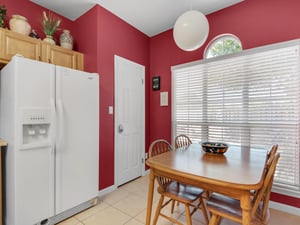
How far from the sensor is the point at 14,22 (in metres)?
1.89

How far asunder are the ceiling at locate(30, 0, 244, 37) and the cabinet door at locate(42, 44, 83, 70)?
Answer: 70 centimetres

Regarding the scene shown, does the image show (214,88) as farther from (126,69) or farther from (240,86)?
(126,69)

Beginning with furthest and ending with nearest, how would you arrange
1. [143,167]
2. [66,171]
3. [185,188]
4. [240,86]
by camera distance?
[143,167] → [240,86] → [66,171] → [185,188]

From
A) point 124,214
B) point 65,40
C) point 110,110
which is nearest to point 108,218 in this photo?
point 124,214

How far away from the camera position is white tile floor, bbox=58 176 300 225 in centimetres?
175

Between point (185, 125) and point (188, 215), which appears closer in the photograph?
point (188, 215)

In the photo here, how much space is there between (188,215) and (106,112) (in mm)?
1756

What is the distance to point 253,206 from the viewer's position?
3.54ft

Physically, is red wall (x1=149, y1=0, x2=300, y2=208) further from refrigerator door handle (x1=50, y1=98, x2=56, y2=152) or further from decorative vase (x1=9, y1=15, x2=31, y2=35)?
decorative vase (x1=9, y1=15, x2=31, y2=35)

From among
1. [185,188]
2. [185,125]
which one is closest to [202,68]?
[185,125]

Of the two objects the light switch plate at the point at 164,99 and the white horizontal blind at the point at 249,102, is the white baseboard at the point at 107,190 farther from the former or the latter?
the light switch plate at the point at 164,99

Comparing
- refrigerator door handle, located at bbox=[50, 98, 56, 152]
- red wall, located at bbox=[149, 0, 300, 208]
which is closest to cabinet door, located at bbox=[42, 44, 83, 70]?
refrigerator door handle, located at bbox=[50, 98, 56, 152]

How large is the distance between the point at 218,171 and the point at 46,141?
1631mm

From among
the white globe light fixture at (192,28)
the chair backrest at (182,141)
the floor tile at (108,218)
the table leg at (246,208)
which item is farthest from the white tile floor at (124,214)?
the white globe light fixture at (192,28)
